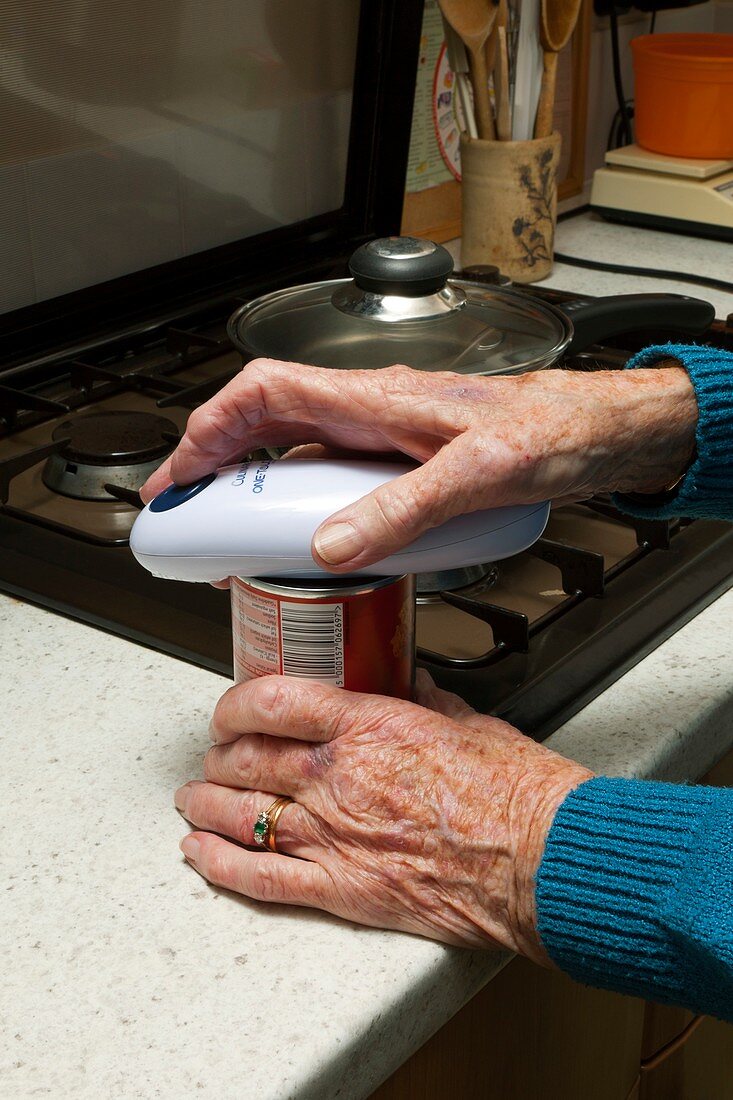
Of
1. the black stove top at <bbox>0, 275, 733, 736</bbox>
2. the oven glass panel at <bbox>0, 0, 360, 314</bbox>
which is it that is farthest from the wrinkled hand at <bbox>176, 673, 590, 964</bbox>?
the oven glass panel at <bbox>0, 0, 360, 314</bbox>

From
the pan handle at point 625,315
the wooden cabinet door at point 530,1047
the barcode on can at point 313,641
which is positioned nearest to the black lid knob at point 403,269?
the pan handle at point 625,315

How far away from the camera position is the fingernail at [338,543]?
508 mm

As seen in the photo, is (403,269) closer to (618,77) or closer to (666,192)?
(666,192)

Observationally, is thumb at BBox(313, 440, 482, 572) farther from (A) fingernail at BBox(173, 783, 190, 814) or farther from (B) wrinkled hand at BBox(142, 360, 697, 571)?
(A) fingernail at BBox(173, 783, 190, 814)

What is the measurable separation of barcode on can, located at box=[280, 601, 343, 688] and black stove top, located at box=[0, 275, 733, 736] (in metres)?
0.13

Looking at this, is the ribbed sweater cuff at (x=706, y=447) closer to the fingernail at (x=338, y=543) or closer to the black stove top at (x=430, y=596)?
the black stove top at (x=430, y=596)

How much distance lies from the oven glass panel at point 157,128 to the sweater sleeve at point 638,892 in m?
0.75

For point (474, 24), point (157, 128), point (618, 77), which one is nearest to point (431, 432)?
point (157, 128)

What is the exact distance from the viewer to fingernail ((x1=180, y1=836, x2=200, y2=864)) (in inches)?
22.0

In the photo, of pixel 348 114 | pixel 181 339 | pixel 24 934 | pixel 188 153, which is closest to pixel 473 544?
pixel 24 934

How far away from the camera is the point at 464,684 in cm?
68

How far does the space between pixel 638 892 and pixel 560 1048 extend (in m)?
0.20

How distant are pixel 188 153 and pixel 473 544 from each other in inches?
29.6

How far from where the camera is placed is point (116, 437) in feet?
3.08
